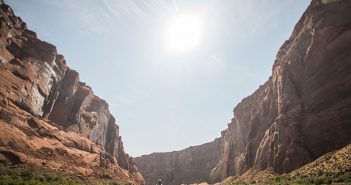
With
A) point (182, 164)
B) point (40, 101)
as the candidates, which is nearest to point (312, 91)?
point (40, 101)

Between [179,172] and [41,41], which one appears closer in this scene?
[41,41]

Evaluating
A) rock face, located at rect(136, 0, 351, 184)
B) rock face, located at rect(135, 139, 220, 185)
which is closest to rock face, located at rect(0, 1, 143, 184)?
rock face, located at rect(136, 0, 351, 184)

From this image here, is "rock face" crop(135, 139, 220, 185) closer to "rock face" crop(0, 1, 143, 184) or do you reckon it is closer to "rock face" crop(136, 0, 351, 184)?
"rock face" crop(0, 1, 143, 184)

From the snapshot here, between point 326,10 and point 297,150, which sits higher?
point 326,10

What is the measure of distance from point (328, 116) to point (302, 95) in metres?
7.80

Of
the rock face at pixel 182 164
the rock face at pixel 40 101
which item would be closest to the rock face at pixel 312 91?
the rock face at pixel 40 101

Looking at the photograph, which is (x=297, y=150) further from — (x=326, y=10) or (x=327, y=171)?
(x=326, y=10)

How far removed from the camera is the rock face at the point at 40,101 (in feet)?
162

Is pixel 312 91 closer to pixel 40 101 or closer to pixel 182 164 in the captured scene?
pixel 40 101

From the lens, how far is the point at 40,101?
61.9 m

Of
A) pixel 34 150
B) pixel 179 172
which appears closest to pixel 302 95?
pixel 34 150

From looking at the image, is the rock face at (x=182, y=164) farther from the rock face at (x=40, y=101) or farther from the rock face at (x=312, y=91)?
the rock face at (x=312, y=91)

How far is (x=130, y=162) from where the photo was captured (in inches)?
4227

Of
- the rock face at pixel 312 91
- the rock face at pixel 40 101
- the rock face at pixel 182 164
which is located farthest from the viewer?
the rock face at pixel 182 164
